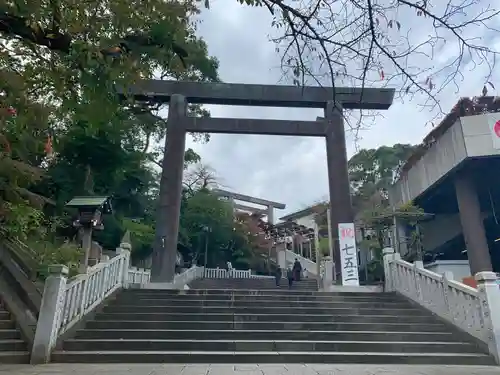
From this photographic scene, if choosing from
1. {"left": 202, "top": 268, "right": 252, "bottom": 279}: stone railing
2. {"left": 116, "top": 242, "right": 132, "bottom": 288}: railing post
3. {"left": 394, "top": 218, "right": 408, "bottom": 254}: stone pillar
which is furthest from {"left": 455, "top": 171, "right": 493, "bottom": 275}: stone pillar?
{"left": 202, "top": 268, "right": 252, "bottom": 279}: stone railing

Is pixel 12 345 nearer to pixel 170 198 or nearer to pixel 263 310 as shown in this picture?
Answer: pixel 263 310

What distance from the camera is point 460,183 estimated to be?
39.1ft

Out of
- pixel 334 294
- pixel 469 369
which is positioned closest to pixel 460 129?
pixel 334 294

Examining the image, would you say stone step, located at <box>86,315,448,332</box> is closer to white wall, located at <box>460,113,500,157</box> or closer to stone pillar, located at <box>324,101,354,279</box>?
stone pillar, located at <box>324,101,354,279</box>

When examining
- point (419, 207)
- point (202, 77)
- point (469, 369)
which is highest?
point (202, 77)

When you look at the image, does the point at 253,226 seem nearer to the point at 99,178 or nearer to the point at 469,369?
the point at 99,178

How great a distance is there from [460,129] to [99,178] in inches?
441

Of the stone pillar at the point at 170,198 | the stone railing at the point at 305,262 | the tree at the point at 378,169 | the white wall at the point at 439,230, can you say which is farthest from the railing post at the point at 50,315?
the tree at the point at 378,169

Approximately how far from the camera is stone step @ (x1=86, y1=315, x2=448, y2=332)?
647cm

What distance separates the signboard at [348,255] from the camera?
394 inches

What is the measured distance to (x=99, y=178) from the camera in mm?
13156

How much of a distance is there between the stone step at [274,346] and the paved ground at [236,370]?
770 mm

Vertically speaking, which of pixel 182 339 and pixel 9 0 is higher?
pixel 9 0

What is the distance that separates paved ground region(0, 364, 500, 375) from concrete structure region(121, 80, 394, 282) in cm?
602
